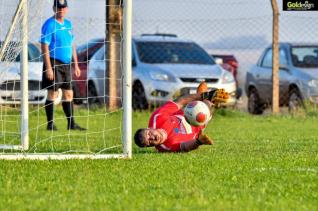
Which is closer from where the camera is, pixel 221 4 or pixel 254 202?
pixel 254 202

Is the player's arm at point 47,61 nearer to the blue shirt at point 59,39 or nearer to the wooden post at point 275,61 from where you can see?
the blue shirt at point 59,39

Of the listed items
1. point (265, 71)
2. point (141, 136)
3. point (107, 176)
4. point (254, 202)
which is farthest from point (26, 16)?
point (265, 71)

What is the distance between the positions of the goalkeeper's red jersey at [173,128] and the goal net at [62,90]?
1.42 feet

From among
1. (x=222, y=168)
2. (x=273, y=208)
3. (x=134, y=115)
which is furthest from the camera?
(x=134, y=115)

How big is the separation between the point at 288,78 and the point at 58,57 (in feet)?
19.7

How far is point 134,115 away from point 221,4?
328 cm

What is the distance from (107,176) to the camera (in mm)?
8305

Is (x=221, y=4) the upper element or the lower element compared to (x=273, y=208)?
upper

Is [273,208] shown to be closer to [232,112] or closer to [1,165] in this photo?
[1,165]

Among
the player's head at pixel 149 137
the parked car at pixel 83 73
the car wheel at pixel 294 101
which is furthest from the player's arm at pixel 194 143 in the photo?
the parked car at pixel 83 73

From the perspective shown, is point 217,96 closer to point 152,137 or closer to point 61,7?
point 152,137

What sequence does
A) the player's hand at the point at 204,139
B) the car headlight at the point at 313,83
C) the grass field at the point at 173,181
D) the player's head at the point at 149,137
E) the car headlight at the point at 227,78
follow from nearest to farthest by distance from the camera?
1. the grass field at the point at 173,181
2. the player's hand at the point at 204,139
3. the player's head at the point at 149,137
4. the car headlight at the point at 313,83
5. the car headlight at the point at 227,78

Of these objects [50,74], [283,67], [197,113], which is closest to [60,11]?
[50,74]

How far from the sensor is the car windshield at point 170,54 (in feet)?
64.7
